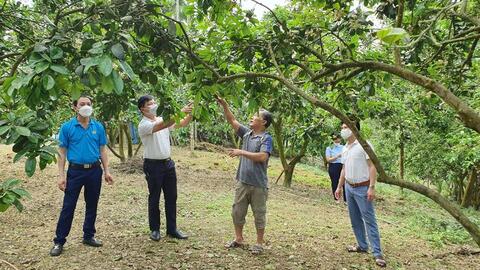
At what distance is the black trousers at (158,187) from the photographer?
16.8 feet

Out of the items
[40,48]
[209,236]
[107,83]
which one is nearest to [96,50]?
[107,83]

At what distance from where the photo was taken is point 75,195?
4730mm

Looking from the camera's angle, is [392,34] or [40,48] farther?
[40,48]

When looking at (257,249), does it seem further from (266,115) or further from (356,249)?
(266,115)

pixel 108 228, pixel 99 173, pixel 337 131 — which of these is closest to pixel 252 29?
pixel 99 173

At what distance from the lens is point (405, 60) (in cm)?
400

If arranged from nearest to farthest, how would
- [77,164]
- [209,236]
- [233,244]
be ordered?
1. [77,164]
2. [233,244]
3. [209,236]

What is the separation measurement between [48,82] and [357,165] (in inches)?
154

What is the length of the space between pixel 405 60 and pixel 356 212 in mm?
2088

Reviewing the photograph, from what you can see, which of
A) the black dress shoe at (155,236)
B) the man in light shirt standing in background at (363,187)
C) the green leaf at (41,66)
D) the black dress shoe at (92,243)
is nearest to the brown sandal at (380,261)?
the man in light shirt standing in background at (363,187)

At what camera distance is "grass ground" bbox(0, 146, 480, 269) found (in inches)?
186

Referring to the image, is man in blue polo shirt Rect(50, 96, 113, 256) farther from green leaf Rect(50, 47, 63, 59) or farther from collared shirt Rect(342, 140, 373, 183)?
collared shirt Rect(342, 140, 373, 183)

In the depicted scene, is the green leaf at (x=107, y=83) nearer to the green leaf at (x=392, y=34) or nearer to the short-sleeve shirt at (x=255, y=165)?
the green leaf at (x=392, y=34)

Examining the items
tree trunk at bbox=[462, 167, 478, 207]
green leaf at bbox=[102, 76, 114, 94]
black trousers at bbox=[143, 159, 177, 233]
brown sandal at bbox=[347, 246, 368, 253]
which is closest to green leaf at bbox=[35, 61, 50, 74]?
green leaf at bbox=[102, 76, 114, 94]
